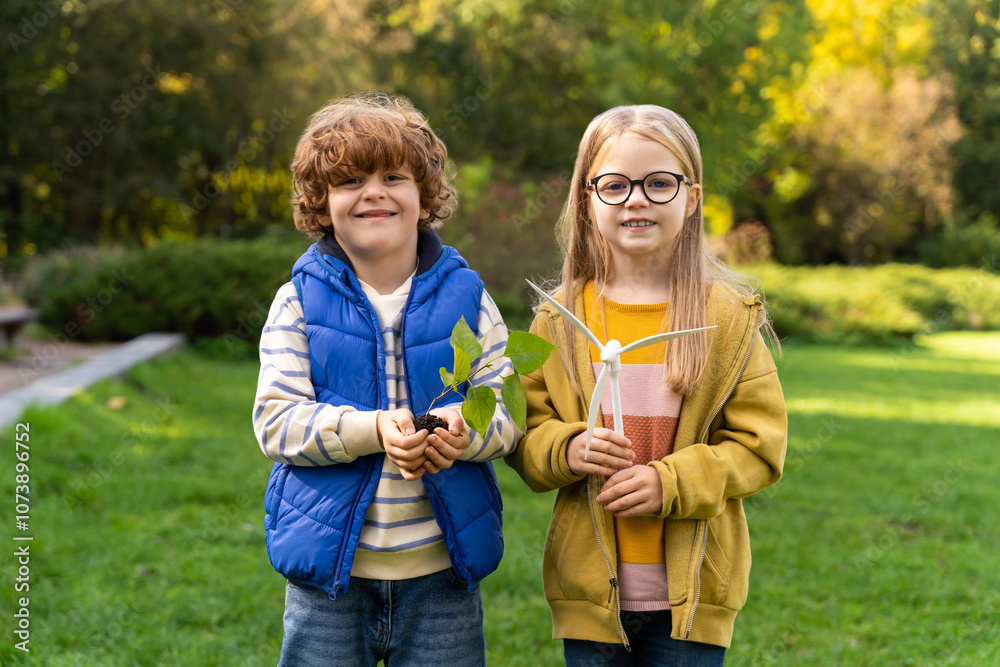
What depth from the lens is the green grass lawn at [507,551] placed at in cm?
343

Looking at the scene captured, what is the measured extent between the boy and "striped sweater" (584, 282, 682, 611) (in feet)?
0.93

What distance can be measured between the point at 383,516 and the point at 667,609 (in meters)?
0.69

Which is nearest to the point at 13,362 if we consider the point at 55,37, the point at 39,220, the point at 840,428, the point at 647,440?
the point at 840,428

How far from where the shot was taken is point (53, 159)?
64.0ft

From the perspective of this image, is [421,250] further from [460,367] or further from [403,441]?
[403,441]

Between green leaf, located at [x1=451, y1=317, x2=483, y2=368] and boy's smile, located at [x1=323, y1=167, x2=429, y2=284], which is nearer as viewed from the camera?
green leaf, located at [x1=451, y1=317, x2=483, y2=368]

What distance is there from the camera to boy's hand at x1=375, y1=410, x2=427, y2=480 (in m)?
1.67

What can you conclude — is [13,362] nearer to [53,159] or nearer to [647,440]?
[647,440]

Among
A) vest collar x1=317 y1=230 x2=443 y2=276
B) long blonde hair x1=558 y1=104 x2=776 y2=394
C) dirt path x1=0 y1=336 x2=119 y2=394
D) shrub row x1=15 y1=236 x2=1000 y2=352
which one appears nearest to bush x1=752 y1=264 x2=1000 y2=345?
shrub row x1=15 y1=236 x2=1000 y2=352

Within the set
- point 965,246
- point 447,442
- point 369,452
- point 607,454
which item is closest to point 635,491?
point 607,454

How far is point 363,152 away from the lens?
1872mm

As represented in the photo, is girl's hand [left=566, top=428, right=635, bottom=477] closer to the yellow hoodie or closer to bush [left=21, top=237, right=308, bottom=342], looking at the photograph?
the yellow hoodie

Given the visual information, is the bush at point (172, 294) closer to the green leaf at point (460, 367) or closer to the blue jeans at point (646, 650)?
the blue jeans at point (646, 650)

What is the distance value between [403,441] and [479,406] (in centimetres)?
17
